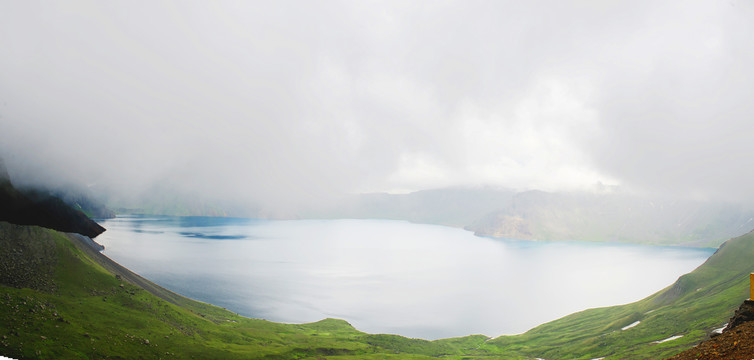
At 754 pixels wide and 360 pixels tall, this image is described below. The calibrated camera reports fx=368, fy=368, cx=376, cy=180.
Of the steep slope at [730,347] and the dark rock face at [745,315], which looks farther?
the dark rock face at [745,315]

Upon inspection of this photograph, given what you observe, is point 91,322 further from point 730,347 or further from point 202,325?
point 730,347

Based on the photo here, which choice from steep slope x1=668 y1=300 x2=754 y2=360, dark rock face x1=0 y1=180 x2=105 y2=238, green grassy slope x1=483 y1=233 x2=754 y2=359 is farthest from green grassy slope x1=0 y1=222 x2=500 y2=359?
steep slope x1=668 y1=300 x2=754 y2=360

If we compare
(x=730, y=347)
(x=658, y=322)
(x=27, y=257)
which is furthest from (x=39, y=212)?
(x=658, y=322)

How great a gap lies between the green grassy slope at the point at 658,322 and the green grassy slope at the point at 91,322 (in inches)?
2046

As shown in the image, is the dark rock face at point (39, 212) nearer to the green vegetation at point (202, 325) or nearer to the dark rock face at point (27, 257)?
the green vegetation at point (202, 325)

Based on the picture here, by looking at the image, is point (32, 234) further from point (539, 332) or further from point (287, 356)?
point (539, 332)

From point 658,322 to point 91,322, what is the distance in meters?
145

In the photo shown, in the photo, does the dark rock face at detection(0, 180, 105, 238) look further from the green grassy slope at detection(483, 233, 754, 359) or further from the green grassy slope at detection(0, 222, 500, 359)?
the green grassy slope at detection(483, 233, 754, 359)

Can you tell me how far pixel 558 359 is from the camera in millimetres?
106062

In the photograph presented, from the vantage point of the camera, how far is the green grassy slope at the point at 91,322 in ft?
159

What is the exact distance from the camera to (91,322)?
5919 centimetres

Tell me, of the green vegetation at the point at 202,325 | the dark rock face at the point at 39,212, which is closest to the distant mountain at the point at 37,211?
the dark rock face at the point at 39,212

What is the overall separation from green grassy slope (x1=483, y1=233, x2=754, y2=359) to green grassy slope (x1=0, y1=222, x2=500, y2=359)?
2046 inches

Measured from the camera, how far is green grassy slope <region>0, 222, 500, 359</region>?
159 feet
